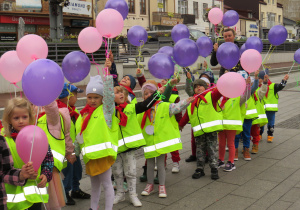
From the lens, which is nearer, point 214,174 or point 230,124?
point 214,174

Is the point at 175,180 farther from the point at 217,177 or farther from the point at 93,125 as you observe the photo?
the point at 93,125

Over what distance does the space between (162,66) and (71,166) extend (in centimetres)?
170

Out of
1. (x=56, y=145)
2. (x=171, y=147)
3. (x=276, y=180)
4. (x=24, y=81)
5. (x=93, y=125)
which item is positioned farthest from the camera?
(x=276, y=180)

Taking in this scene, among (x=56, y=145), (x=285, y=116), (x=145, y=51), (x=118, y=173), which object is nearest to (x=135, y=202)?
(x=118, y=173)

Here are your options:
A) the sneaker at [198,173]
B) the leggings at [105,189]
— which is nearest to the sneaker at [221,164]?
the sneaker at [198,173]

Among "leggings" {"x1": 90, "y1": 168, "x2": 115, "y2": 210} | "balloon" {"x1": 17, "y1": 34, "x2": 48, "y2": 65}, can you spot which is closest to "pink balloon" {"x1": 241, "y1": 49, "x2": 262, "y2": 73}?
"leggings" {"x1": 90, "y1": 168, "x2": 115, "y2": 210}

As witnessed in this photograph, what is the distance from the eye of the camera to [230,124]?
6.32 meters

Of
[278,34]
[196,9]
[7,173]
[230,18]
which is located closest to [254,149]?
[278,34]

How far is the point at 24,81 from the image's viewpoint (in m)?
3.14

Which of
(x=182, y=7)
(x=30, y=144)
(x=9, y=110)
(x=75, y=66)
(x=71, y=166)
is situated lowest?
(x=71, y=166)

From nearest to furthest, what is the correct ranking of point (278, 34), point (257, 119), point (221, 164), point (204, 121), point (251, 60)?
1. point (251, 60)
2. point (204, 121)
3. point (221, 164)
4. point (278, 34)
5. point (257, 119)

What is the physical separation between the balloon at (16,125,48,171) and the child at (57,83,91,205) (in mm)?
1446

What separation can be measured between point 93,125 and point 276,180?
2.86 m

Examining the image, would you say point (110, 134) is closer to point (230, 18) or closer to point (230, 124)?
point (230, 124)
